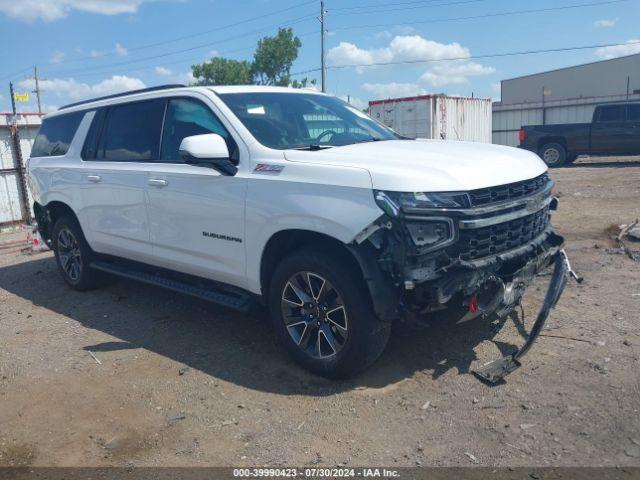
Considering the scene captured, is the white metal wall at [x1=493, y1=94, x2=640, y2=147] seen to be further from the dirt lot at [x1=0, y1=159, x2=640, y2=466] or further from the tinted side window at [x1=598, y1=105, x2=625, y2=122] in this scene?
the dirt lot at [x1=0, y1=159, x2=640, y2=466]

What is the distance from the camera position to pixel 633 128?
56.9ft

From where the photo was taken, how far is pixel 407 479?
2939 mm

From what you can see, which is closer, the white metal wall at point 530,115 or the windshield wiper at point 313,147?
the windshield wiper at point 313,147

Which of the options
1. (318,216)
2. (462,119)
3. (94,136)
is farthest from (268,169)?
(462,119)

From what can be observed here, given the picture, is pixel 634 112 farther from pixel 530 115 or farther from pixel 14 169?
pixel 14 169

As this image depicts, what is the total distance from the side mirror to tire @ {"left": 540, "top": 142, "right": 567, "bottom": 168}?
54.6 ft

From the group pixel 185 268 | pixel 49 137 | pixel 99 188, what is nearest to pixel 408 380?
pixel 185 268

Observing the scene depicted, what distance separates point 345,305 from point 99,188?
10.4 feet

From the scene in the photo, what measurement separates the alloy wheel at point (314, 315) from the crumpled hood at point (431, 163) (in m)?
0.79

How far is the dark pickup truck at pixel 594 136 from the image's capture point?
17406 mm

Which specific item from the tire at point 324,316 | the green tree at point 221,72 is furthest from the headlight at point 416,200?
the green tree at point 221,72

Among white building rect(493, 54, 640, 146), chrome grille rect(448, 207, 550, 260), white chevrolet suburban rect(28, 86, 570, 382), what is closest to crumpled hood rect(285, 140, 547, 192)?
white chevrolet suburban rect(28, 86, 570, 382)

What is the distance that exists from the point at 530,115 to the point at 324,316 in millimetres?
25032

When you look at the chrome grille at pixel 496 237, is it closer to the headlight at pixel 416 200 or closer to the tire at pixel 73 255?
the headlight at pixel 416 200
